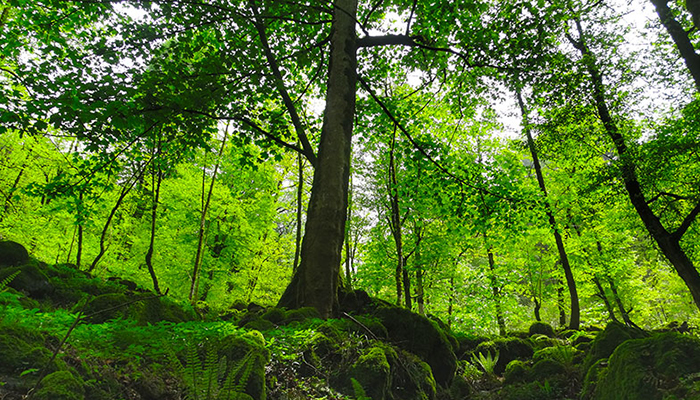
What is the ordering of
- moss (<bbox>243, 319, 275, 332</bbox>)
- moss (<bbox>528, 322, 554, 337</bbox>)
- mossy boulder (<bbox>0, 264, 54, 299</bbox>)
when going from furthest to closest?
moss (<bbox>528, 322, 554, 337</bbox>)
mossy boulder (<bbox>0, 264, 54, 299</bbox>)
moss (<bbox>243, 319, 275, 332</bbox>)

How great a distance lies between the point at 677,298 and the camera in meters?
24.4

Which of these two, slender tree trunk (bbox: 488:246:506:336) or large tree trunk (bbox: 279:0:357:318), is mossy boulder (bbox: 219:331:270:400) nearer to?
large tree trunk (bbox: 279:0:357:318)

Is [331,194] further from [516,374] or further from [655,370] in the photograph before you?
[516,374]

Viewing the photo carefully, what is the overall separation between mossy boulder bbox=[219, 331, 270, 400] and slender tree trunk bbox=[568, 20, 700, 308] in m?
9.38

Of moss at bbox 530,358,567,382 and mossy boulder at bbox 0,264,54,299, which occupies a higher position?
mossy boulder at bbox 0,264,54,299

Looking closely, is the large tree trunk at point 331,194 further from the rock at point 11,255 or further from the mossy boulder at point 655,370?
the rock at point 11,255

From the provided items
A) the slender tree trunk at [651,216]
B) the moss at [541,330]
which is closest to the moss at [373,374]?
the slender tree trunk at [651,216]

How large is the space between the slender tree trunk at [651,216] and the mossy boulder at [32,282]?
12.6m

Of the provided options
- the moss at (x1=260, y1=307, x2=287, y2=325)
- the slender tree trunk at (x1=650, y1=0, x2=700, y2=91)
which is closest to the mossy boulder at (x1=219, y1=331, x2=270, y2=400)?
the moss at (x1=260, y1=307, x2=287, y2=325)

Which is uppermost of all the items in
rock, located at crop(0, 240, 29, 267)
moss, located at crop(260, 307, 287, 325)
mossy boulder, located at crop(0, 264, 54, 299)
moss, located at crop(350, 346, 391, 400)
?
rock, located at crop(0, 240, 29, 267)

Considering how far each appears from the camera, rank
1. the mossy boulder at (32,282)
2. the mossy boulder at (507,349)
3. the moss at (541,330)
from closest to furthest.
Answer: the mossy boulder at (32,282) → the mossy boulder at (507,349) → the moss at (541,330)

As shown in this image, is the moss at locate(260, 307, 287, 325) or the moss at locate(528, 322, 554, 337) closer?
the moss at locate(260, 307, 287, 325)

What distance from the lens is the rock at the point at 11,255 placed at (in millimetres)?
6609

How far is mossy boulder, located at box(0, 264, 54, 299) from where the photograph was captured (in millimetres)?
5924
